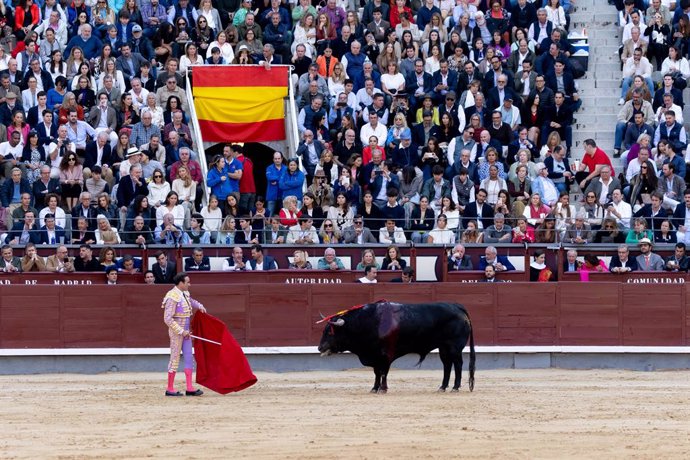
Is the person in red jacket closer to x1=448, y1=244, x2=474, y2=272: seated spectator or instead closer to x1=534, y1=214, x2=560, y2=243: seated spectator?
x1=448, y1=244, x2=474, y2=272: seated spectator

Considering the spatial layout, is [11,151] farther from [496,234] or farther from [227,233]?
[496,234]

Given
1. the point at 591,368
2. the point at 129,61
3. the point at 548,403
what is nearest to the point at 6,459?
the point at 548,403

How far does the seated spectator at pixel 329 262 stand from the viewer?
22.0m

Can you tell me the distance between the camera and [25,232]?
21969 mm

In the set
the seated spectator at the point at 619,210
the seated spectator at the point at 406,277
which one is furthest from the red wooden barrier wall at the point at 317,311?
the seated spectator at the point at 619,210

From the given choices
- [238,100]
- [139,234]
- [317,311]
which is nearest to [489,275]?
[317,311]

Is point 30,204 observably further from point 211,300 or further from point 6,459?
point 6,459

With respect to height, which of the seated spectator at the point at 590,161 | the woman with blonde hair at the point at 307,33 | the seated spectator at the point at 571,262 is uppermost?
the woman with blonde hair at the point at 307,33

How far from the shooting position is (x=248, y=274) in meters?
22.0

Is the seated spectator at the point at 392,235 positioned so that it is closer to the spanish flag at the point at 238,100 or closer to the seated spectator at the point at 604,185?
the seated spectator at the point at 604,185

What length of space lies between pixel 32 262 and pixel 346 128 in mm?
5132

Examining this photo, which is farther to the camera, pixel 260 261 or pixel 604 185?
pixel 604 185

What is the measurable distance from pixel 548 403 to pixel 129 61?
10657mm

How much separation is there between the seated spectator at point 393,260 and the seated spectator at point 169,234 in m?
2.63
